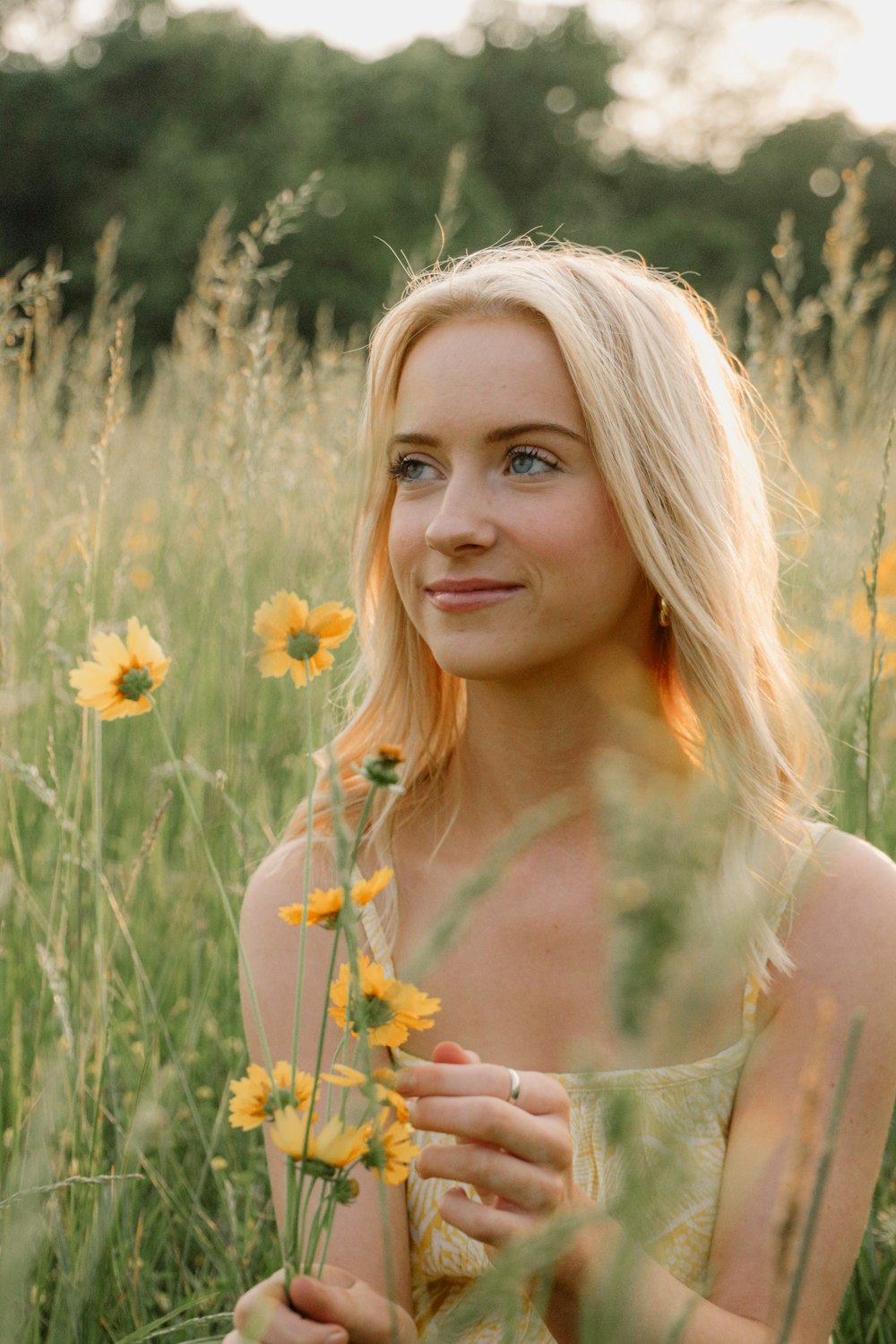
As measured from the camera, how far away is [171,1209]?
143cm

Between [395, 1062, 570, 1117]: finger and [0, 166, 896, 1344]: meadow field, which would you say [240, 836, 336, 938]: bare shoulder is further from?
[395, 1062, 570, 1117]: finger

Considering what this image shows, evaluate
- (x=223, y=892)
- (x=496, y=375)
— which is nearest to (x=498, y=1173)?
(x=223, y=892)

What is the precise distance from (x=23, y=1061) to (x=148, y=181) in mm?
18810

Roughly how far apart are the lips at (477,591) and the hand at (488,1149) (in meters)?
0.53

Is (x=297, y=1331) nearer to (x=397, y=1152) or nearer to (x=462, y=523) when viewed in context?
(x=397, y=1152)

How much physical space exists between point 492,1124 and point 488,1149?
0.04m

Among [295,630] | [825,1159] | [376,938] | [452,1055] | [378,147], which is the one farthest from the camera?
[378,147]

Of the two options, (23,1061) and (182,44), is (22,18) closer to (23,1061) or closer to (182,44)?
(182,44)

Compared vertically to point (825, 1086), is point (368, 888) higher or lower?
higher

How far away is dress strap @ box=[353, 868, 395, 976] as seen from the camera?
1.25 m

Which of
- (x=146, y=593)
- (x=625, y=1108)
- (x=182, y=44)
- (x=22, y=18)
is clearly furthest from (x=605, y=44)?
(x=625, y=1108)

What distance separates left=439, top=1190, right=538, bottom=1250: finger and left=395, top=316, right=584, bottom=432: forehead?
74cm

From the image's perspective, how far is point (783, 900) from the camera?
1.19 metres

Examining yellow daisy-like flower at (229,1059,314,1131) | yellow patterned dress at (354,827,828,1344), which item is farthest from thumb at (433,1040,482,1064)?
yellow patterned dress at (354,827,828,1344)
